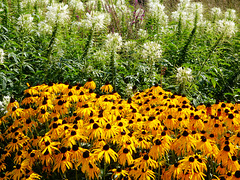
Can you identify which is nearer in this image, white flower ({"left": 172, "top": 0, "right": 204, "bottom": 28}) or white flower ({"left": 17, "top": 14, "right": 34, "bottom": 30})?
white flower ({"left": 17, "top": 14, "right": 34, "bottom": 30})

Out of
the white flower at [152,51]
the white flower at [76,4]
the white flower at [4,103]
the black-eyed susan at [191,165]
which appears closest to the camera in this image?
the black-eyed susan at [191,165]

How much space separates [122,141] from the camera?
2.29 metres

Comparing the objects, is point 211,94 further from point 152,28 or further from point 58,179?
point 58,179

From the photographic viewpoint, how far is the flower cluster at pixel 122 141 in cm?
207

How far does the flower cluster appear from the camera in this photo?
207 centimetres

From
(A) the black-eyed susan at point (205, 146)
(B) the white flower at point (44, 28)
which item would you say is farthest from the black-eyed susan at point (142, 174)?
(B) the white flower at point (44, 28)

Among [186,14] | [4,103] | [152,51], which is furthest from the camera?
[186,14]

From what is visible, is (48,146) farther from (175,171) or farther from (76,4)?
(76,4)

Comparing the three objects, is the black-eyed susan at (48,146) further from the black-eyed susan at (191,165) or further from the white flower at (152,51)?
the white flower at (152,51)

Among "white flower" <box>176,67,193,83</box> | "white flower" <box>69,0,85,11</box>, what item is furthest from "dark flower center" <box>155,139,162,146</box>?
"white flower" <box>69,0,85,11</box>

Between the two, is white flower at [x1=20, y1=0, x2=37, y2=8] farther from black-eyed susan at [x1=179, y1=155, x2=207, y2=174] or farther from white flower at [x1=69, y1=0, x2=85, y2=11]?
black-eyed susan at [x1=179, y1=155, x2=207, y2=174]

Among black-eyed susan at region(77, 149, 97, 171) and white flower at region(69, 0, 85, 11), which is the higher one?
white flower at region(69, 0, 85, 11)

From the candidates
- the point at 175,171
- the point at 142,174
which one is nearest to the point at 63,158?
the point at 142,174

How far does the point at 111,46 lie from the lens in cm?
437
